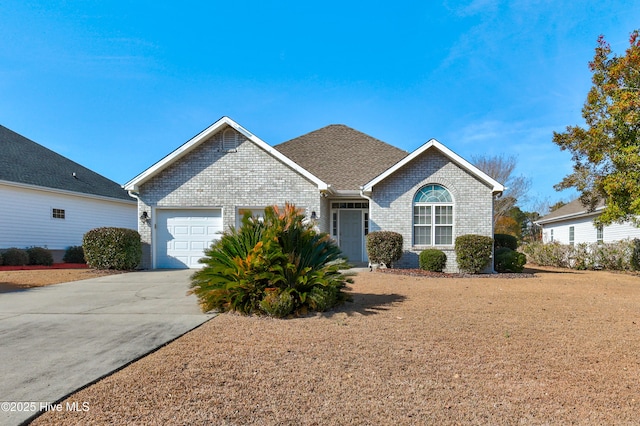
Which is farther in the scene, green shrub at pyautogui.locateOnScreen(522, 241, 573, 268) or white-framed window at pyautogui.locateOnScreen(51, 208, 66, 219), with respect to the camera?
green shrub at pyautogui.locateOnScreen(522, 241, 573, 268)

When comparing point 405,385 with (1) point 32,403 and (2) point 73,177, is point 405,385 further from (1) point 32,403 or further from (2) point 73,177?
(2) point 73,177

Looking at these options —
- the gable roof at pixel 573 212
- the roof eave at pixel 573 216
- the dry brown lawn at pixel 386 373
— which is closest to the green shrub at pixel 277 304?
the dry brown lawn at pixel 386 373

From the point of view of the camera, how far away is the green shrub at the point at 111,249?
13.0m

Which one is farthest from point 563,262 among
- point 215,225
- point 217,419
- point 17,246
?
point 17,246

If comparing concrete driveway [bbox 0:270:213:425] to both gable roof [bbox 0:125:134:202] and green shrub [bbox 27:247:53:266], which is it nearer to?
green shrub [bbox 27:247:53:266]

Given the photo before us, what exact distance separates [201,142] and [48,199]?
9.84 m

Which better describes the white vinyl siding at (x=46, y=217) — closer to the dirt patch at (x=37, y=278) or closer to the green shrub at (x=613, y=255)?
the dirt patch at (x=37, y=278)

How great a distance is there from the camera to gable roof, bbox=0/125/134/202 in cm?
1691

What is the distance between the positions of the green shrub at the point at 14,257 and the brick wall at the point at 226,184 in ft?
20.4

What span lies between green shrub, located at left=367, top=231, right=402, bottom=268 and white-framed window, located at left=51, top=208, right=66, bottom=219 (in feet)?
52.4

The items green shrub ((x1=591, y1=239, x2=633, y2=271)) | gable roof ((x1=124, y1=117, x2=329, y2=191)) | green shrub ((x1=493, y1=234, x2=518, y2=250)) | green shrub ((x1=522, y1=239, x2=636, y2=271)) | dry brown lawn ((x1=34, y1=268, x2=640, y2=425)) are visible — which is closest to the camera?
dry brown lawn ((x1=34, y1=268, x2=640, y2=425))

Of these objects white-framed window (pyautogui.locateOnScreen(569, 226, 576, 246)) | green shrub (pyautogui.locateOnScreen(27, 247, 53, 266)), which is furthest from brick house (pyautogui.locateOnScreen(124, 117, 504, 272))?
white-framed window (pyautogui.locateOnScreen(569, 226, 576, 246))

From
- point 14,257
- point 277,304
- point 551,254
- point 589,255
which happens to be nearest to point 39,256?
point 14,257

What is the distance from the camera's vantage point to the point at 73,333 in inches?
212
